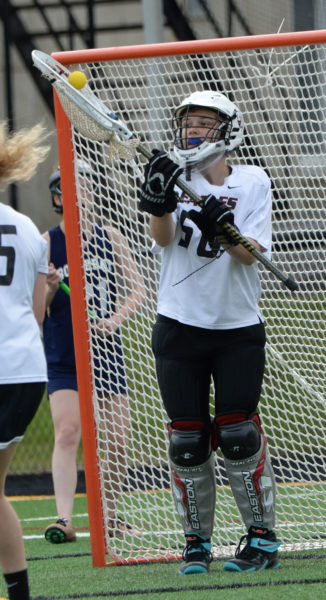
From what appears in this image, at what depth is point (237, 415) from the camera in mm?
3791

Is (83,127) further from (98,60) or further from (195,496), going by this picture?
(195,496)

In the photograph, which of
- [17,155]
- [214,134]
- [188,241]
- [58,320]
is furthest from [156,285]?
[17,155]

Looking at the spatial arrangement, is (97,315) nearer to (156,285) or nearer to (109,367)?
(109,367)

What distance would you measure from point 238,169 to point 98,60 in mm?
741

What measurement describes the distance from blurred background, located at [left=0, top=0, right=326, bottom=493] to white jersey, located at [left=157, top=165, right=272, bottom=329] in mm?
5221

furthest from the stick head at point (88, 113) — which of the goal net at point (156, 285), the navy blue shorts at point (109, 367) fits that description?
the navy blue shorts at point (109, 367)

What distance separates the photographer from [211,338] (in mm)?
3836

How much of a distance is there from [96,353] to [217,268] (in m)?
1.00

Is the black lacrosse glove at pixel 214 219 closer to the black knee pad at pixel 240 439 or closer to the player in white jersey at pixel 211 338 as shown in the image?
the player in white jersey at pixel 211 338

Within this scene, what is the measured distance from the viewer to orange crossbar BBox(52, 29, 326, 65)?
4121mm

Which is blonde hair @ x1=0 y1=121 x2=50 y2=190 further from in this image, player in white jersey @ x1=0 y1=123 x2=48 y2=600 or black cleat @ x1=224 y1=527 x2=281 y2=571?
black cleat @ x1=224 y1=527 x2=281 y2=571

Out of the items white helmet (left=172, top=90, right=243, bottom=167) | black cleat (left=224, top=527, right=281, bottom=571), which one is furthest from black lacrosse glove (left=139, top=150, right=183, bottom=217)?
black cleat (left=224, top=527, right=281, bottom=571)

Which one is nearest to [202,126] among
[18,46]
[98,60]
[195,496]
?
[98,60]

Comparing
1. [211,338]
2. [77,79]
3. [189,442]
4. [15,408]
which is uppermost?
[77,79]
